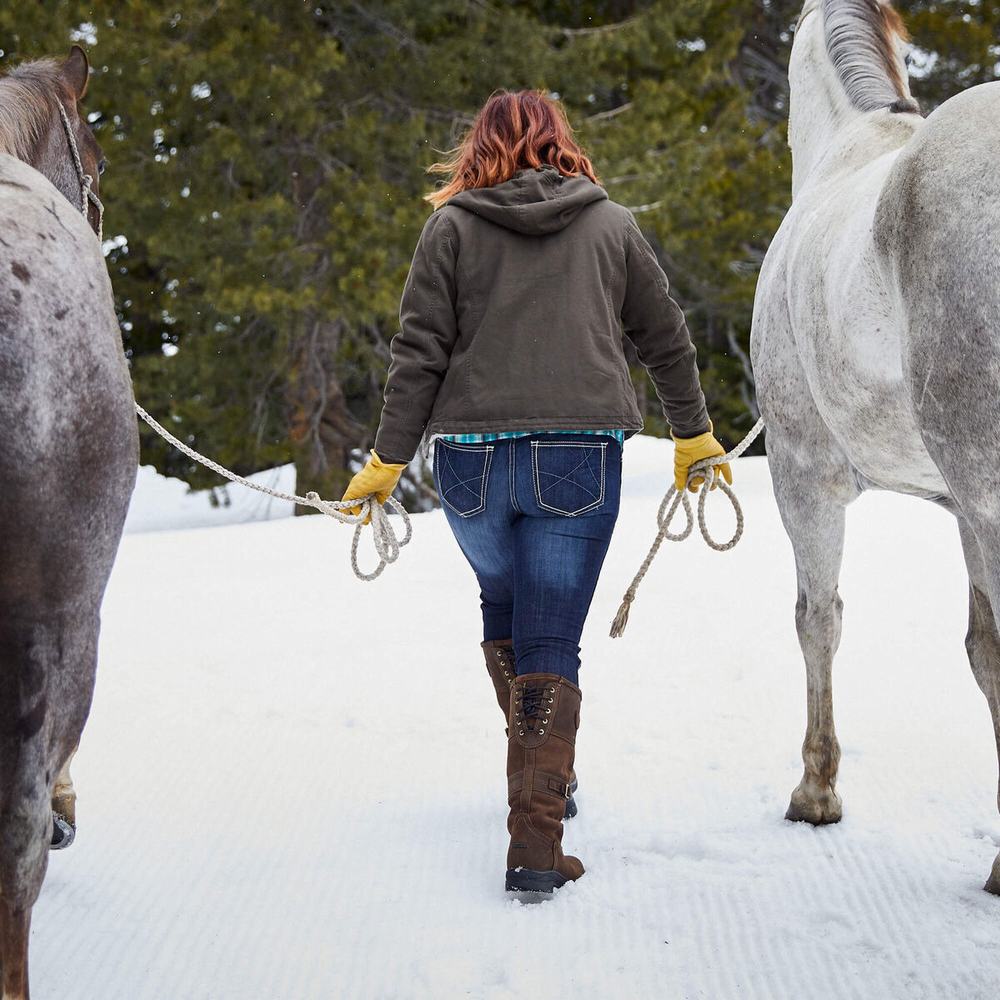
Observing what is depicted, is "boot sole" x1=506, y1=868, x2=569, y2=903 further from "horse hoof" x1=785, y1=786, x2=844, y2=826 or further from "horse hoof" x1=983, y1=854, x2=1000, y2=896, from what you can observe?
"horse hoof" x1=983, y1=854, x2=1000, y2=896

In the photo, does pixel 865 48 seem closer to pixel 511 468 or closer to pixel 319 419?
pixel 511 468

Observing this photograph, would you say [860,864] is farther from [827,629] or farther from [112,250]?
[112,250]

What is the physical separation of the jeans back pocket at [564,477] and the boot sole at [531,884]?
31.4 inches

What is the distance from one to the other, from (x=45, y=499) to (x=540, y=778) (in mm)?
1318

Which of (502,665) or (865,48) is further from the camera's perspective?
(865,48)

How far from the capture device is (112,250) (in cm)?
1080

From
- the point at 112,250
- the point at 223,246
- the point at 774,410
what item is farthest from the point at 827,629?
the point at 112,250

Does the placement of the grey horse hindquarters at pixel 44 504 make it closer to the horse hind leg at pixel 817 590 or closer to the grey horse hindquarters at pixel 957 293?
the grey horse hindquarters at pixel 957 293

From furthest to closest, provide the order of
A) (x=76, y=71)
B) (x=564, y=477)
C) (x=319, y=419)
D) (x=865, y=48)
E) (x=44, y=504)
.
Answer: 1. (x=319, y=419)
2. (x=865, y=48)
3. (x=76, y=71)
4. (x=564, y=477)
5. (x=44, y=504)

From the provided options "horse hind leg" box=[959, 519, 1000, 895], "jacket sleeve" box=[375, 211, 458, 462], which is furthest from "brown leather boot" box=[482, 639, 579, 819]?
"horse hind leg" box=[959, 519, 1000, 895]

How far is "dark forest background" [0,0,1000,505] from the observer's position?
8852mm

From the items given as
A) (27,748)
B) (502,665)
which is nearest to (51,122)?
(27,748)

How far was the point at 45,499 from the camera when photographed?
1.62 meters

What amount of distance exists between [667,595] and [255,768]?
2815 mm
